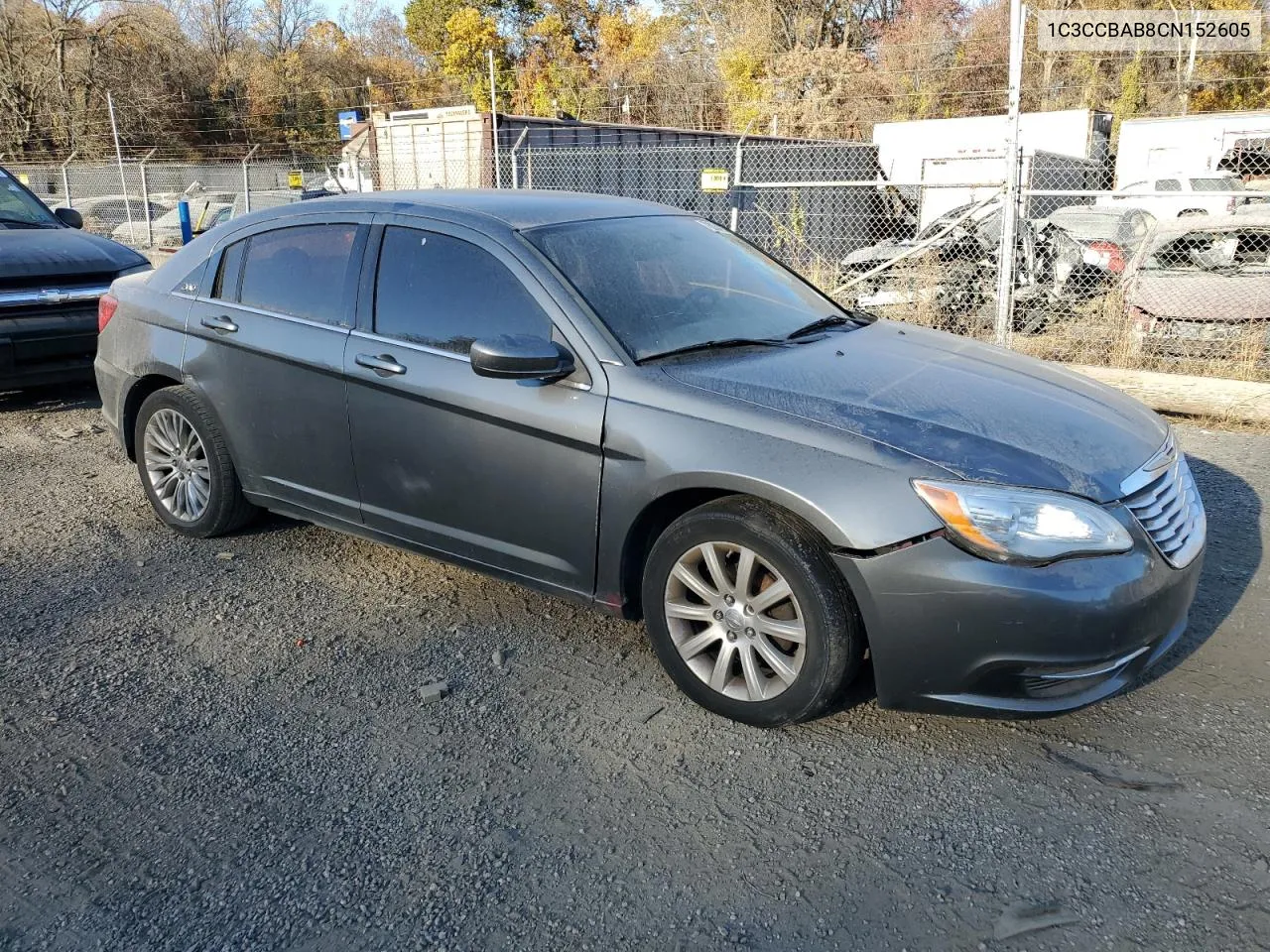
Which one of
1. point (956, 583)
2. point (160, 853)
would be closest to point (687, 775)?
point (956, 583)

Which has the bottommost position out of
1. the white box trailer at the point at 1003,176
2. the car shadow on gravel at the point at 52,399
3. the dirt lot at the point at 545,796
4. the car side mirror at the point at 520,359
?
the dirt lot at the point at 545,796

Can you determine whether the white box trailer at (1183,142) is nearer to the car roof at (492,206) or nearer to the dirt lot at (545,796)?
the car roof at (492,206)

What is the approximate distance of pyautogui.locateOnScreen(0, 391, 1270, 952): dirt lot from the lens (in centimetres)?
248

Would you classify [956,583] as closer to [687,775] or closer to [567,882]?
[687,775]

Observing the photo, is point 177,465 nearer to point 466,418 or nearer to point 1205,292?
→ point 466,418

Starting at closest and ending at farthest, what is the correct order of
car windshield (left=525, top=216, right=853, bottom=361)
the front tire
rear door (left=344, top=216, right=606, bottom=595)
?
the front tire < rear door (left=344, top=216, right=606, bottom=595) < car windshield (left=525, top=216, right=853, bottom=361)

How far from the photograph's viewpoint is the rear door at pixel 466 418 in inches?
138

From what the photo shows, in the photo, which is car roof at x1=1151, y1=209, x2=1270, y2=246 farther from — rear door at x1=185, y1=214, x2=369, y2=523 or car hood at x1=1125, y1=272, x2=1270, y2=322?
rear door at x1=185, y1=214, x2=369, y2=523

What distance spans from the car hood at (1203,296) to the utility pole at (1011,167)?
111cm

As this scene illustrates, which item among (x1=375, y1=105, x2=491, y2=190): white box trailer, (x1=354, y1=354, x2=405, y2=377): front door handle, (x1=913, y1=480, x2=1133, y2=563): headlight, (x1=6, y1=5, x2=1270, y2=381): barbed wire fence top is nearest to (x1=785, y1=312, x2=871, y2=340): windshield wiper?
(x1=913, y1=480, x2=1133, y2=563): headlight

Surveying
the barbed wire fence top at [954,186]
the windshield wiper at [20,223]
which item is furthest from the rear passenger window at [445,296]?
the windshield wiper at [20,223]

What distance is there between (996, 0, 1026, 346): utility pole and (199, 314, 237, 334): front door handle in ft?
19.5

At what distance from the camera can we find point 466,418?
12.1ft

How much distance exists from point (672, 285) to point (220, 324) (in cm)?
200
